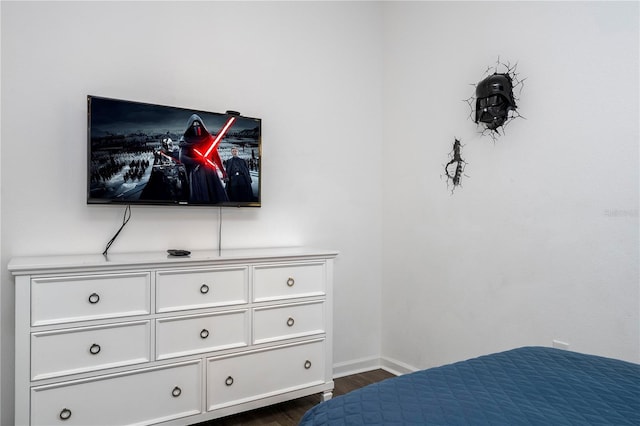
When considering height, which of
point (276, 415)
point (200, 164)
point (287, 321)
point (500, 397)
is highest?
point (200, 164)

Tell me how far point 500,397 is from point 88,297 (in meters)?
1.74

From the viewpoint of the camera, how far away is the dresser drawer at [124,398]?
180 cm

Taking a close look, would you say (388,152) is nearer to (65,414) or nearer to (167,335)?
(167,335)

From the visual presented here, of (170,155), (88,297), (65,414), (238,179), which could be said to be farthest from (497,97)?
(65,414)

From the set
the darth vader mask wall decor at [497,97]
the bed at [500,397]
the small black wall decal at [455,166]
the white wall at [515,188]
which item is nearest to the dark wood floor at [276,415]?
the white wall at [515,188]

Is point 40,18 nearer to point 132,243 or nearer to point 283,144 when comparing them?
point 132,243

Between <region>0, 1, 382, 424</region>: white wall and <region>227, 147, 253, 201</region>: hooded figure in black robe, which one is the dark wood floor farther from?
<region>227, 147, 253, 201</region>: hooded figure in black robe

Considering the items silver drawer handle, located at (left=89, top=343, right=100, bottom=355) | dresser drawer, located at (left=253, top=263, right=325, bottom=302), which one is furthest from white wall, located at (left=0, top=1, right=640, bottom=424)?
silver drawer handle, located at (left=89, top=343, right=100, bottom=355)

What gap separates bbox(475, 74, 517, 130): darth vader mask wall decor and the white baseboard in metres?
1.84

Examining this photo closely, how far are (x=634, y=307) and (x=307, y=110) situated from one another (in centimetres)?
227

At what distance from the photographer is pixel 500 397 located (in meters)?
1.06

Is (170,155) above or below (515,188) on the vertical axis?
above

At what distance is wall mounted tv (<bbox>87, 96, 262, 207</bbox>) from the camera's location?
2168 millimetres

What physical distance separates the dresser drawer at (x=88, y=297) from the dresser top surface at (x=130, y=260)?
0.18ft
